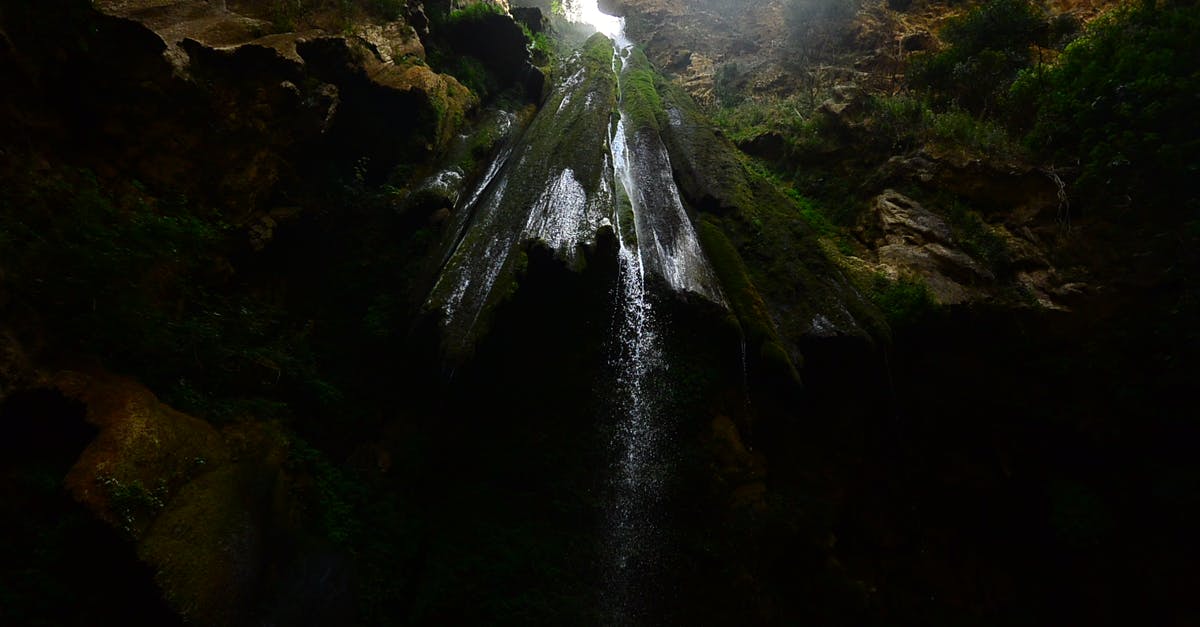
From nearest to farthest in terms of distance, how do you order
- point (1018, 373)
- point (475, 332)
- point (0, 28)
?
point (0, 28)
point (475, 332)
point (1018, 373)

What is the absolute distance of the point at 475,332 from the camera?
5555mm

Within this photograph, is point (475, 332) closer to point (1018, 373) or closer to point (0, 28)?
point (0, 28)

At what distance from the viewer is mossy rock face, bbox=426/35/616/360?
19.2 ft

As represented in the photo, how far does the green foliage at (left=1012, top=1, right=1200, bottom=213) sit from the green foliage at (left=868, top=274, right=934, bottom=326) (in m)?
3.22

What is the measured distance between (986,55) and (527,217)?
996 centimetres

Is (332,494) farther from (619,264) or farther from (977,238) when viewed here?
(977,238)

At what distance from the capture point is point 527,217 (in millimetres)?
6828

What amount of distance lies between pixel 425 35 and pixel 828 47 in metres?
12.2

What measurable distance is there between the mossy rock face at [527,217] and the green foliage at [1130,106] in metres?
7.45

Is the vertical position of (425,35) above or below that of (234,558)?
above

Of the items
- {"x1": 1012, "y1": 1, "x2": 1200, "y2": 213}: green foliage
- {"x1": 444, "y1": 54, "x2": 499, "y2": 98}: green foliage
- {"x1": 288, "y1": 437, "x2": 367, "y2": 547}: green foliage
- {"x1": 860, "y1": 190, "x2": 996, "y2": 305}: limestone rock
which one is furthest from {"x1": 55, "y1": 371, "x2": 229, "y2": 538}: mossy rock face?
{"x1": 1012, "y1": 1, "x2": 1200, "y2": 213}: green foliage

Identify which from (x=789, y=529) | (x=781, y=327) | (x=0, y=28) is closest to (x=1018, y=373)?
(x=781, y=327)

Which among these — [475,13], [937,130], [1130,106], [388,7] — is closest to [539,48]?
[475,13]

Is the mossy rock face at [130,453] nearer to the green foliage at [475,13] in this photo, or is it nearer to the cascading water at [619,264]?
the cascading water at [619,264]
